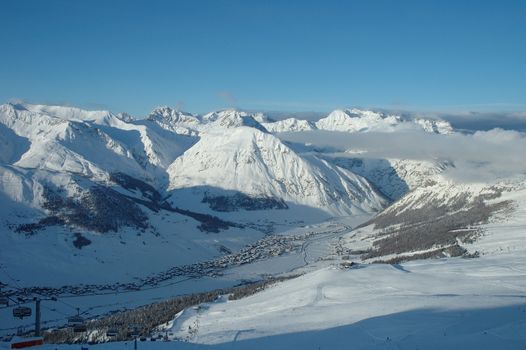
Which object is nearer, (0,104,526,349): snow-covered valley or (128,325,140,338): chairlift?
(0,104,526,349): snow-covered valley

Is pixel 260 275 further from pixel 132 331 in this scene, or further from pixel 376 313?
pixel 376 313

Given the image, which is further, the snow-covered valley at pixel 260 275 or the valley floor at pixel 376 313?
the snow-covered valley at pixel 260 275

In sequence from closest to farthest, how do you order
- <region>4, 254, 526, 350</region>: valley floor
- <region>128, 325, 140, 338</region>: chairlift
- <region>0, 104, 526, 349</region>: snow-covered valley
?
<region>4, 254, 526, 350</region>: valley floor, <region>0, 104, 526, 349</region>: snow-covered valley, <region>128, 325, 140, 338</region>: chairlift

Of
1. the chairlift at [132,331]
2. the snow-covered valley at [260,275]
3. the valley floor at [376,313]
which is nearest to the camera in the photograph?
the valley floor at [376,313]

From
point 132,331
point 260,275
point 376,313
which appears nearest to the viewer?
point 376,313

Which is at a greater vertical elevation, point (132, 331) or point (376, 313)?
point (376, 313)

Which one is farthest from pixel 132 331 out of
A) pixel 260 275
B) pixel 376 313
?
pixel 260 275

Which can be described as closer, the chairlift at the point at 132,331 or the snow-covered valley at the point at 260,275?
the snow-covered valley at the point at 260,275

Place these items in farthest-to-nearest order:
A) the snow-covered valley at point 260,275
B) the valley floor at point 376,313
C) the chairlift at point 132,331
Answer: the chairlift at point 132,331, the snow-covered valley at point 260,275, the valley floor at point 376,313

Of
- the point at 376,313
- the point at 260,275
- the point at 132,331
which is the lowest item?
the point at 260,275

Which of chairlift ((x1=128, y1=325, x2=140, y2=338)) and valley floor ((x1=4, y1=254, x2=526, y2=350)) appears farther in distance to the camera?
chairlift ((x1=128, y1=325, x2=140, y2=338))

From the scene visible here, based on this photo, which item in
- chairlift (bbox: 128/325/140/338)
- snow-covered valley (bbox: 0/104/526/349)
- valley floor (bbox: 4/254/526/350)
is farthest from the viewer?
chairlift (bbox: 128/325/140/338)

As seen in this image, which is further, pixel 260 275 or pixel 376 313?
pixel 260 275

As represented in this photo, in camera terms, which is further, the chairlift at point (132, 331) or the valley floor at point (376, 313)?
the chairlift at point (132, 331)
